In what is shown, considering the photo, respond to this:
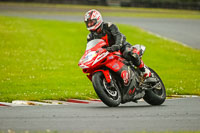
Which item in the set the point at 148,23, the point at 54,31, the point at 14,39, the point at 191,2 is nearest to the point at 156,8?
the point at 191,2

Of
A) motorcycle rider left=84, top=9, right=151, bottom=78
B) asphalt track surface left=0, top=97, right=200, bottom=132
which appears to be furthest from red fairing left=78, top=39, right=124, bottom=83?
asphalt track surface left=0, top=97, right=200, bottom=132

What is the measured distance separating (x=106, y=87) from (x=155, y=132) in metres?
2.67

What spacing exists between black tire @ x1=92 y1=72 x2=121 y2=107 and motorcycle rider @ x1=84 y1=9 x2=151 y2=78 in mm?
696

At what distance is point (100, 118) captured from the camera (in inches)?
344

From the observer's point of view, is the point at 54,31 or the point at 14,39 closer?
the point at 14,39

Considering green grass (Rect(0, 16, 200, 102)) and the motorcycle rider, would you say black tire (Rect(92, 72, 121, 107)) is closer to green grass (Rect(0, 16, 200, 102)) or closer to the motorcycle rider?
the motorcycle rider

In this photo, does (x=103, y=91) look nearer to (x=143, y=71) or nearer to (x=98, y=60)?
(x=98, y=60)

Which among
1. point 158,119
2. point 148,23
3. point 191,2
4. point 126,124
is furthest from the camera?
point 191,2

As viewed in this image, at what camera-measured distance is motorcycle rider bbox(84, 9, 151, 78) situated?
1023 cm

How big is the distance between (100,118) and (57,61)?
1231 cm

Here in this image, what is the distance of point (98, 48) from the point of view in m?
10.0

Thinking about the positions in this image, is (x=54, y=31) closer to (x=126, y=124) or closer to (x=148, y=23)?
(x=148, y=23)

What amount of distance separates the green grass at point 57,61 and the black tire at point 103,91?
231 cm

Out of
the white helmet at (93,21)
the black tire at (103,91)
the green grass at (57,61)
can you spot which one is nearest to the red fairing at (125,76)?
the black tire at (103,91)
